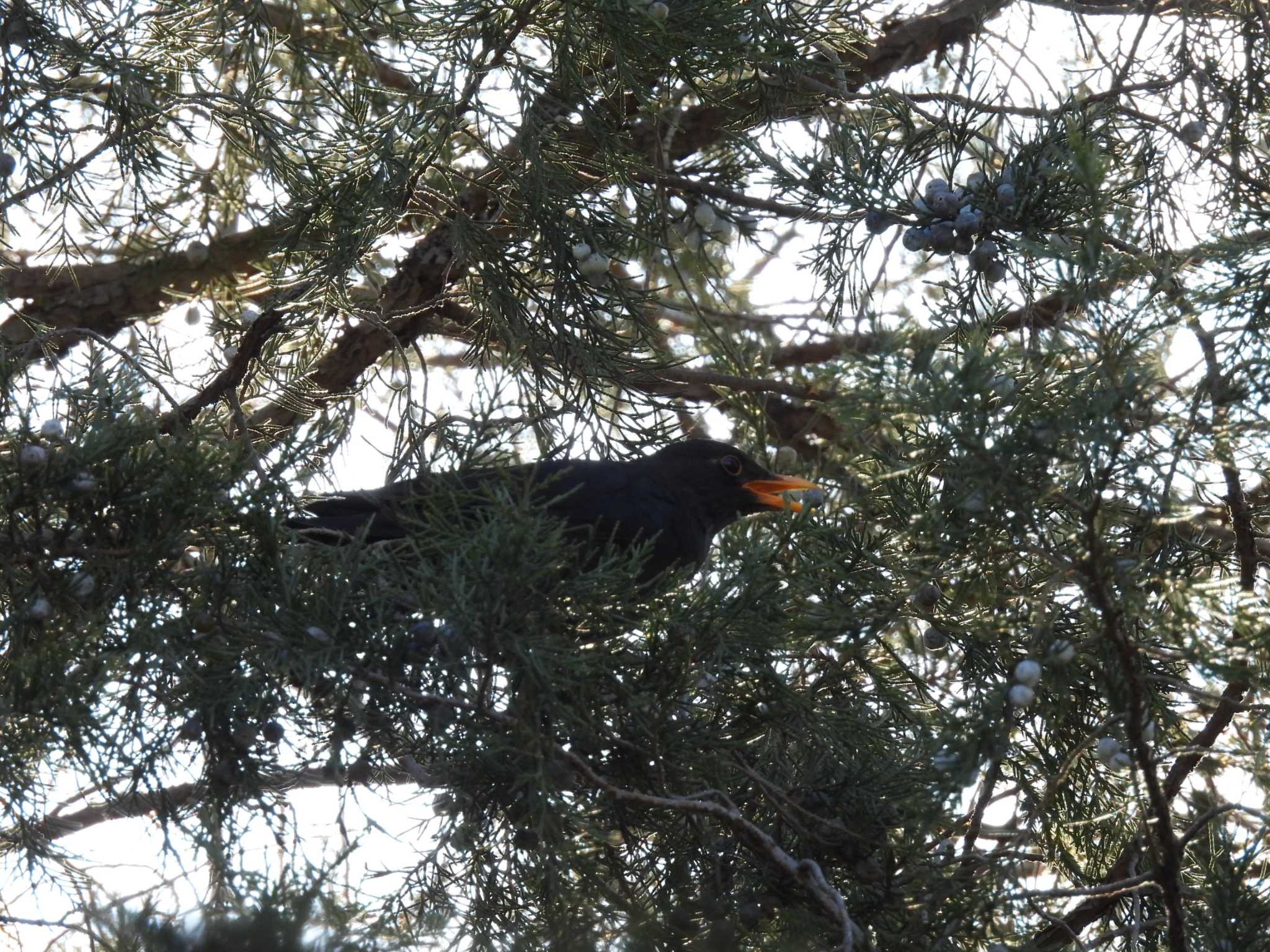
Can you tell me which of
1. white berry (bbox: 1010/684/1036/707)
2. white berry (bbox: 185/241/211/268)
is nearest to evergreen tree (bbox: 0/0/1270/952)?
white berry (bbox: 1010/684/1036/707)

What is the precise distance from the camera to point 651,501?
158 inches

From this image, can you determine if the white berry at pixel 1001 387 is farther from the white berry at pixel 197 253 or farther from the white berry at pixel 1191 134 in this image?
the white berry at pixel 197 253

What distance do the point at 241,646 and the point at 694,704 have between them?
0.91 meters

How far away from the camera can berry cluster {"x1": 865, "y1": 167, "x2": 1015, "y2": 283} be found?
9.88 feet

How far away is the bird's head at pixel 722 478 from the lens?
428 cm

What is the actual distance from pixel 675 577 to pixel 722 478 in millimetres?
1536

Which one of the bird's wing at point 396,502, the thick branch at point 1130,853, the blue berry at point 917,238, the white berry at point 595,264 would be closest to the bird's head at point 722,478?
the white berry at point 595,264

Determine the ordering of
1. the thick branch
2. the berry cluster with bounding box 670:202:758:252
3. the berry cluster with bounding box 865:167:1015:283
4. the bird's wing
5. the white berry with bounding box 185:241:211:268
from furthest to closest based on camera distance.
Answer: the white berry with bounding box 185:241:211:268, the berry cluster with bounding box 670:202:758:252, the berry cluster with bounding box 865:167:1015:283, the thick branch, the bird's wing

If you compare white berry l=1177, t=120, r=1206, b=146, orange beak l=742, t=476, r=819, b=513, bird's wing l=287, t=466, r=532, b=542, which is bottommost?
bird's wing l=287, t=466, r=532, b=542

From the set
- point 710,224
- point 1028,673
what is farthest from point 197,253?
point 1028,673

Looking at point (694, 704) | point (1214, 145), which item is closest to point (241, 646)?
point (694, 704)

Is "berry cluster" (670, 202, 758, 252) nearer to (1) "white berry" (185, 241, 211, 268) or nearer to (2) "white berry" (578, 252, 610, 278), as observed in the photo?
(2) "white berry" (578, 252, 610, 278)

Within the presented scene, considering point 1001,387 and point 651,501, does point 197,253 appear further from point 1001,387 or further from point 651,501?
point 1001,387

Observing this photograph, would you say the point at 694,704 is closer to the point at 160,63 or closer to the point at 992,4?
the point at 160,63
